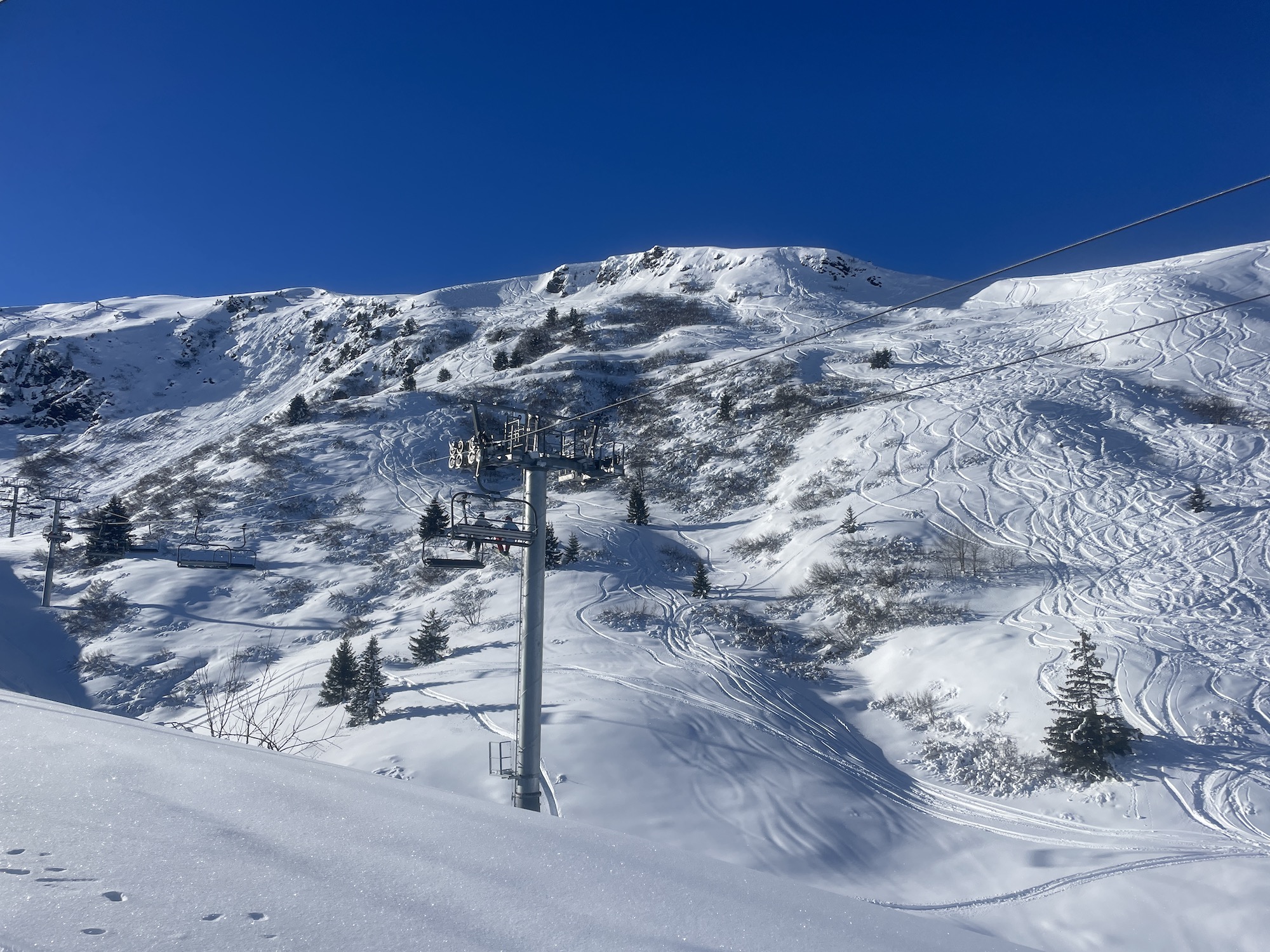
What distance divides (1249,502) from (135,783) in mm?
33887

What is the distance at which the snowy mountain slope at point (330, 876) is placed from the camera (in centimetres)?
229

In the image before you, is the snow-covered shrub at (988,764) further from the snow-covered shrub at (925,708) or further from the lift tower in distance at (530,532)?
the lift tower in distance at (530,532)

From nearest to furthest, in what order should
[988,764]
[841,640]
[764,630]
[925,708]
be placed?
[988,764] → [925,708] → [841,640] → [764,630]

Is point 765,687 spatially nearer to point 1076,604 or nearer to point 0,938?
point 1076,604

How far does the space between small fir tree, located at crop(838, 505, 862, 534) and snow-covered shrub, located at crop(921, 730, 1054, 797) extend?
12.2 metres

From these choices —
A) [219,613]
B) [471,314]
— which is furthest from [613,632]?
[471,314]

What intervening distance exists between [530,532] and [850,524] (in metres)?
20.9

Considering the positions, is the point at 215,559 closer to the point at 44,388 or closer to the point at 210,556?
the point at 210,556

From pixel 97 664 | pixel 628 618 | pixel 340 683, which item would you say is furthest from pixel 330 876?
pixel 97 664

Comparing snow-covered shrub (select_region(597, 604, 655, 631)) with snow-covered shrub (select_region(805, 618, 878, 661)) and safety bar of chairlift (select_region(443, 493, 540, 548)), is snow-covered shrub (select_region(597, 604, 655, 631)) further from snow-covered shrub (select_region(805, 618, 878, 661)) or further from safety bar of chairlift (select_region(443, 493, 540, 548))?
safety bar of chairlift (select_region(443, 493, 540, 548))

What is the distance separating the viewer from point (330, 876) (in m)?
2.69

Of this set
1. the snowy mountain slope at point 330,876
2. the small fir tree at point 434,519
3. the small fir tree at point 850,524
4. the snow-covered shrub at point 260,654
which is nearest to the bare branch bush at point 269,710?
the snow-covered shrub at point 260,654

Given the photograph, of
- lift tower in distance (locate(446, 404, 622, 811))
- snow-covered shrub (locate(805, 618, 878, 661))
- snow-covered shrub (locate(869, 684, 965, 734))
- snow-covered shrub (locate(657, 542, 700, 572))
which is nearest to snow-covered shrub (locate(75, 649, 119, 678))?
snow-covered shrub (locate(657, 542, 700, 572))

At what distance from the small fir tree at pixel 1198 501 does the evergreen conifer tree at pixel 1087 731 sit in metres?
15.4
